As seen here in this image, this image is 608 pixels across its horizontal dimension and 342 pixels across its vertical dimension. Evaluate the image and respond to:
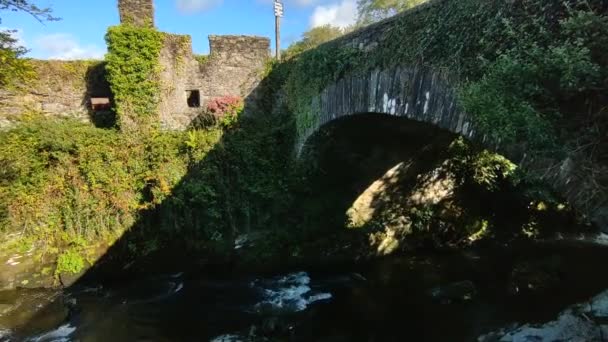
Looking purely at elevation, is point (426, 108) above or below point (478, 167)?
above

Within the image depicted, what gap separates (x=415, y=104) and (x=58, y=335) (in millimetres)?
7416

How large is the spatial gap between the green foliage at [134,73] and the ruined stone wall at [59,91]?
1405 millimetres

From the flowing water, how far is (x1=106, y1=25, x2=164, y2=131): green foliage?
483 centimetres

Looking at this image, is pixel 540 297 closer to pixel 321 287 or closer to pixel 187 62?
pixel 321 287

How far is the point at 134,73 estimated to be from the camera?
1114 cm

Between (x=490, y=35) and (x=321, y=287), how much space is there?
6725 millimetres

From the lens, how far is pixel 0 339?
697 centimetres

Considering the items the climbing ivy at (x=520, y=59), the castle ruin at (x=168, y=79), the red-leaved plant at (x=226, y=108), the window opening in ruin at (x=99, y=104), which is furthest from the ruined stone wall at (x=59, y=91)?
the climbing ivy at (x=520, y=59)

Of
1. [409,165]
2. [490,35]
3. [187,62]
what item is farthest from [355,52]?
[187,62]

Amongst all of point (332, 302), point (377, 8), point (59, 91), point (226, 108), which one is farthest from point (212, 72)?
point (377, 8)

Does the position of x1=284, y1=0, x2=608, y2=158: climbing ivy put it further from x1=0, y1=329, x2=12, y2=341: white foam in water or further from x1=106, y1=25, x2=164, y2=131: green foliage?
x1=106, y1=25, x2=164, y2=131: green foliage

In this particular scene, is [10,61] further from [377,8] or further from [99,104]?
[377,8]

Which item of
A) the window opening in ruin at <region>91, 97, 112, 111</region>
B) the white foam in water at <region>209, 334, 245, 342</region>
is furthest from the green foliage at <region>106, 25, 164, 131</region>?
the white foam in water at <region>209, 334, 245, 342</region>

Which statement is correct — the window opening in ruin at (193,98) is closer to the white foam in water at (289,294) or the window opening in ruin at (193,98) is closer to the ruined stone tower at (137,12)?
the ruined stone tower at (137,12)
